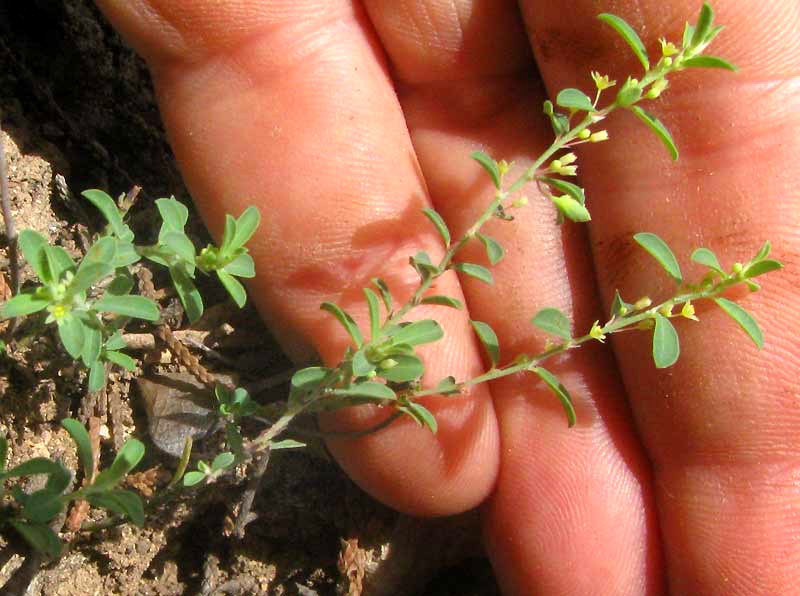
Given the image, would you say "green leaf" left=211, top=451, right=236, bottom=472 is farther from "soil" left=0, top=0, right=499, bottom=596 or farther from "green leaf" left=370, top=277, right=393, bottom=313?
"green leaf" left=370, top=277, right=393, bottom=313

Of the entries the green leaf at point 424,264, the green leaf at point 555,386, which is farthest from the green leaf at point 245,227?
the green leaf at point 555,386

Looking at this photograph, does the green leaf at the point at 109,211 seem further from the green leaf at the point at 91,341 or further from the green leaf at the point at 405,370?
the green leaf at the point at 405,370

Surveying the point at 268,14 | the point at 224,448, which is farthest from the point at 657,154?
the point at 224,448

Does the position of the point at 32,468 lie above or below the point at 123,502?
above

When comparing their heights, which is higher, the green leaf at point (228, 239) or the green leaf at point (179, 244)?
the green leaf at point (179, 244)

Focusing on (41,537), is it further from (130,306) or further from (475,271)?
(475,271)

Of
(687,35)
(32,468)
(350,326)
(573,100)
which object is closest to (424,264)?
(350,326)
